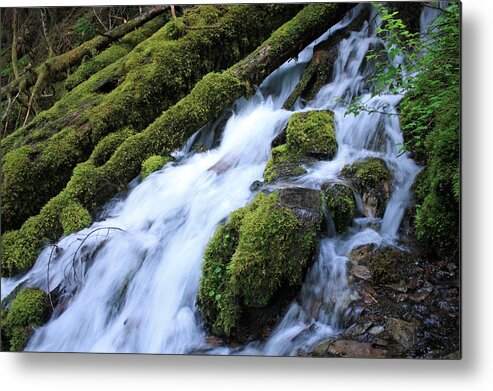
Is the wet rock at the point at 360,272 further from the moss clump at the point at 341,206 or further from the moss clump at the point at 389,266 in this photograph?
the moss clump at the point at 341,206

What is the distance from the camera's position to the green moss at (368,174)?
7.35 ft

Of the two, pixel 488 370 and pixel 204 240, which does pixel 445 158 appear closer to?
pixel 488 370

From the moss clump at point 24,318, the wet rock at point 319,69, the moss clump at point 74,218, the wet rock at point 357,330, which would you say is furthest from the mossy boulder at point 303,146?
the moss clump at point 24,318

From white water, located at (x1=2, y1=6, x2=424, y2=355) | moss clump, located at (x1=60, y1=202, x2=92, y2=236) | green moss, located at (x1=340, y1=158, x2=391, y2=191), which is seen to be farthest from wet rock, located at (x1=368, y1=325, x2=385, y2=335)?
moss clump, located at (x1=60, y1=202, x2=92, y2=236)

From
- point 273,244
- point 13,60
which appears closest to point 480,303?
point 273,244

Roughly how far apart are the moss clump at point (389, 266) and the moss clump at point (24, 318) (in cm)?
152

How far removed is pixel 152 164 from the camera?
8.02 ft

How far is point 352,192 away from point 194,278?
2.72 feet

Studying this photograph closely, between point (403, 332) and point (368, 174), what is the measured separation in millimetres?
709

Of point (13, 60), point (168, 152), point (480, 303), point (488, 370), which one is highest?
point (13, 60)

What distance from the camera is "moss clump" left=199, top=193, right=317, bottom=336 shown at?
2178mm

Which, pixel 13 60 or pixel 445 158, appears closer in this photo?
pixel 445 158

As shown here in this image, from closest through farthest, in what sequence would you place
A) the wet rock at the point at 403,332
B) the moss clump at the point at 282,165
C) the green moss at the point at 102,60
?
the wet rock at the point at 403,332
the moss clump at the point at 282,165
the green moss at the point at 102,60

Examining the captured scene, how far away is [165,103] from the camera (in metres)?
2.58
